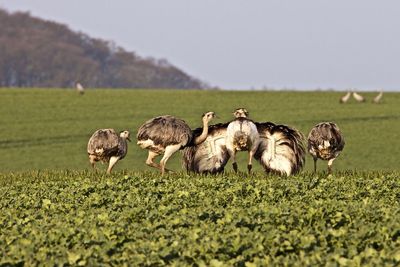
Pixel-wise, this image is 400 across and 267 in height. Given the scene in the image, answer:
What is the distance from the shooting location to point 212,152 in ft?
71.9

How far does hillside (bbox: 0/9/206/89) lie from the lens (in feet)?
434

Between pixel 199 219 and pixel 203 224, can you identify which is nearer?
pixel 203 224

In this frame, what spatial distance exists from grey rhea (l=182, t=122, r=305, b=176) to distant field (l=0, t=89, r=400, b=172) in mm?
16456

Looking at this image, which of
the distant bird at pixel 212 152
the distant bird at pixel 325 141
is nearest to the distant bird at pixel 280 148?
the distant bird at pixel 325 141

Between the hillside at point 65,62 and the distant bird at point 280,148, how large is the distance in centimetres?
10896

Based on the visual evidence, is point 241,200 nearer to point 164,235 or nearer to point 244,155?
point 164,235

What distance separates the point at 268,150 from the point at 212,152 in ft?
4.58

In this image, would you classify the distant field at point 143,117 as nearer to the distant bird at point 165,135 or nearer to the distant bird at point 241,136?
the distant bird at point 165,135

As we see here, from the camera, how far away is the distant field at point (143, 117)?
1710 inches

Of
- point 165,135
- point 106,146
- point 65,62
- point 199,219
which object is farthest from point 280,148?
point 65,62

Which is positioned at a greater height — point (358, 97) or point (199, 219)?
point (358, 97)

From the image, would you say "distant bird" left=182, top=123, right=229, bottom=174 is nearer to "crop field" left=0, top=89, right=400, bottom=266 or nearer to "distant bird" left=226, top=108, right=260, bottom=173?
"distant bird" left=226, top=108, right=260, bottom=173

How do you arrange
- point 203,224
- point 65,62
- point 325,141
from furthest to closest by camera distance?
point 65,62
point 325,141
point 203,224

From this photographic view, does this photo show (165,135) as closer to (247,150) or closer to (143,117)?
Result: (247,150)
